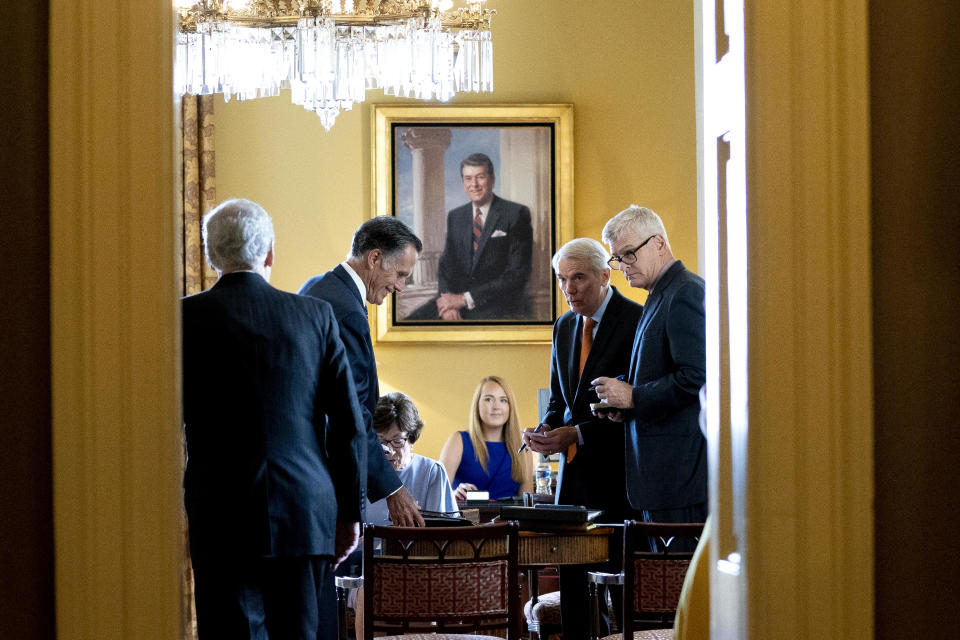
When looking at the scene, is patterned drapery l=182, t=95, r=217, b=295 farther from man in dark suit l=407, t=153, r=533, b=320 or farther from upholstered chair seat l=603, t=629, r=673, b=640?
upholstered chair seat l=603, t=629, r=673, b=640

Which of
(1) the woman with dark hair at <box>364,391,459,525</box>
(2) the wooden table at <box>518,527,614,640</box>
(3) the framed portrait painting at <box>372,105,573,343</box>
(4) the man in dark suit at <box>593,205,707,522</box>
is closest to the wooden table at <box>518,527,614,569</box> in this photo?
(2) the wooden table at <box>518,527,614,640</box>

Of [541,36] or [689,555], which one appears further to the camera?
[541,36]

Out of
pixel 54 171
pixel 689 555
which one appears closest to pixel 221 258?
pixel 54 171

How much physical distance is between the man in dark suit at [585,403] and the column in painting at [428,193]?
2.33 m

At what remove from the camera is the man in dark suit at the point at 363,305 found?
316cm

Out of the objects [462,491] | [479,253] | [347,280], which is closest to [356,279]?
[347,280]

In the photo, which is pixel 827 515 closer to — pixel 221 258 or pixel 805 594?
pixel 805 594

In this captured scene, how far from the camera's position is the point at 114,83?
4.80 feet

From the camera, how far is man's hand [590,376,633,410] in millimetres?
3418

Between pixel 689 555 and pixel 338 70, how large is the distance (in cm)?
246

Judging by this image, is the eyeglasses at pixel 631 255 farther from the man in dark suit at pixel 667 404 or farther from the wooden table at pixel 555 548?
the wooden table at pixel 555 548

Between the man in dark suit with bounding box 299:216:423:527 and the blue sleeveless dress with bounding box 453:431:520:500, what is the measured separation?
89.6 inches

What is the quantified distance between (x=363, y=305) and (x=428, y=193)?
3067 mm

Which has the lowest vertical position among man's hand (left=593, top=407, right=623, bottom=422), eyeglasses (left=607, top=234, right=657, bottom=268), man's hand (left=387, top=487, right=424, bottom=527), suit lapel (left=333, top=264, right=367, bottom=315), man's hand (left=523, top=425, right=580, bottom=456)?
man's hand (left=387, top=487, right=424, bottom=527)
